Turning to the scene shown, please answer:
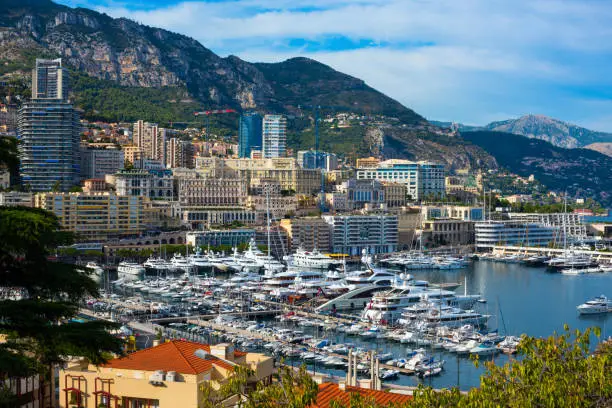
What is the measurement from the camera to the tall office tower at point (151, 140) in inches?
3974

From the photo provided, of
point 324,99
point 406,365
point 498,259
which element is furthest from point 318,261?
point 324,99

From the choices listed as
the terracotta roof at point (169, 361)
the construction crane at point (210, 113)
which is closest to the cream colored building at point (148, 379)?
the terracotta roof at point (169, 361)

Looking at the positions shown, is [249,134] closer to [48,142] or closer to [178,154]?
[178,154]

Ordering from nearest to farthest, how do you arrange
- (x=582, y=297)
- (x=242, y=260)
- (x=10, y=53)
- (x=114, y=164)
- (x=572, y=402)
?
1. (x=572, y=402)
2. (x=582, y=297)
3. (x=242, y=260)
4. (x=114, y=164)
5. (x=10, y=53)

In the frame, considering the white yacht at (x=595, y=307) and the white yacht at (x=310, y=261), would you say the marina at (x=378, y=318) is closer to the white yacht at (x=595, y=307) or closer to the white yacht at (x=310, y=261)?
the white yacht at (x=595, y=307)

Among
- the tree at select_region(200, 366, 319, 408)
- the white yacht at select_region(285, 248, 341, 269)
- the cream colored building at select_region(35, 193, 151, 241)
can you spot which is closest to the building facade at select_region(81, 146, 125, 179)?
the cream colored building at select_region(35, 193, 151, 241)

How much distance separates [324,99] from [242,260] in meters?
109

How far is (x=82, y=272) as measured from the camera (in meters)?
8.15

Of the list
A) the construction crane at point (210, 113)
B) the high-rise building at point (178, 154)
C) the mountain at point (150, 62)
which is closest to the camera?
the high-rise building at point (178, 154)

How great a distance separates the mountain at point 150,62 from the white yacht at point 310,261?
5750cm

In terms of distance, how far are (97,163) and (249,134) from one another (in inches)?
1480

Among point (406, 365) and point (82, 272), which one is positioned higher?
point (82, 272)

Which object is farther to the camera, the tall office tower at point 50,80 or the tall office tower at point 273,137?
the tall office tower at point 273,137

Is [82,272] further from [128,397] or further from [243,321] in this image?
[243,321]
